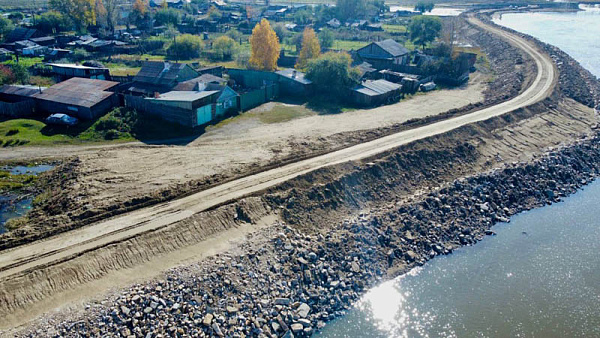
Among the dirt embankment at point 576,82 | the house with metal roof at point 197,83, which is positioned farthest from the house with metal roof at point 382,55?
the house with metal roof at point 197,83

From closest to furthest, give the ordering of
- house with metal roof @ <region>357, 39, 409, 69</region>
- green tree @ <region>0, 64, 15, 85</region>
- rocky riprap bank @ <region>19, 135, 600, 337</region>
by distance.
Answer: rocky riprap bank @ <region>19, 135, 600, 337</region>, green tree @ <region>0, 64, 15, 85</region>, house with metal roof @ <region>357, 39, 409, 69</region>

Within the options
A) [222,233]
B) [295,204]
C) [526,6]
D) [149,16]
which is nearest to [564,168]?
[295,204]

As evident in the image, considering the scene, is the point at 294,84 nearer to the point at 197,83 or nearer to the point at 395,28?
the point at 197,83

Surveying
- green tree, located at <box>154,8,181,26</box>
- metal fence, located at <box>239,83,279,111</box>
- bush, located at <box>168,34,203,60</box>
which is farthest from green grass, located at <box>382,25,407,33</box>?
metal fence, located at <box>239,83,279,111</box>

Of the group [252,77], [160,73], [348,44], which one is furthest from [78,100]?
[348,44]

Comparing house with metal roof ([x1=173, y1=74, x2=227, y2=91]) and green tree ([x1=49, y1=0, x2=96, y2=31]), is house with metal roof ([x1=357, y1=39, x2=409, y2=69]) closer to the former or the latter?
house with metal roof ([x1=173, y1=74, x2=227, y2=91])
